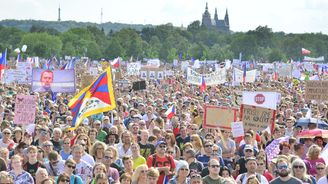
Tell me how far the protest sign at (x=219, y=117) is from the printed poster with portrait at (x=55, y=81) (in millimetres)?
6809

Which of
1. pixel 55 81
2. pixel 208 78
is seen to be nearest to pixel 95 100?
pixel 55 81

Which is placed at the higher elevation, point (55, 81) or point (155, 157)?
point (55, 81)

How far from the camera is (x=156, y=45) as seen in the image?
151m

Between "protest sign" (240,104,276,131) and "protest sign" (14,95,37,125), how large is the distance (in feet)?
11.0

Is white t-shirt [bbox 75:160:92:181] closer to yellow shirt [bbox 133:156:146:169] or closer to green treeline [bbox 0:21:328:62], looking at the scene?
yellow shirt [bbox 133:156:146:169]

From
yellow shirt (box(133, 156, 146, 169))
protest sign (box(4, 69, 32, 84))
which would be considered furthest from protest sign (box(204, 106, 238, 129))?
protest sign (box(4, 69, 32, 84))

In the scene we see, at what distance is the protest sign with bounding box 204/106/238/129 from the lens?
16.1m

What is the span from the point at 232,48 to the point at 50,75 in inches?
4888

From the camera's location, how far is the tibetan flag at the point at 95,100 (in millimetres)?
16297

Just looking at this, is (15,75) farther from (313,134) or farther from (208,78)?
(313,134)

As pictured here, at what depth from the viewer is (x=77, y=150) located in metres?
12.3

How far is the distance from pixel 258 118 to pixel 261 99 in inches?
52.3

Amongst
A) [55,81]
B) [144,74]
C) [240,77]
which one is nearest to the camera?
[55,81]

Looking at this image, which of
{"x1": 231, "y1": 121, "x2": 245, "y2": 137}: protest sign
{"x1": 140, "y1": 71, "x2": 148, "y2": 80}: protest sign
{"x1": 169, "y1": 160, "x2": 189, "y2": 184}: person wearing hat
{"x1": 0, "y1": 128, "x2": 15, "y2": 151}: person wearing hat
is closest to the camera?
{"x1": 169, "y1": 160, "x2": 189, "y2": 184}: person wearing hat
